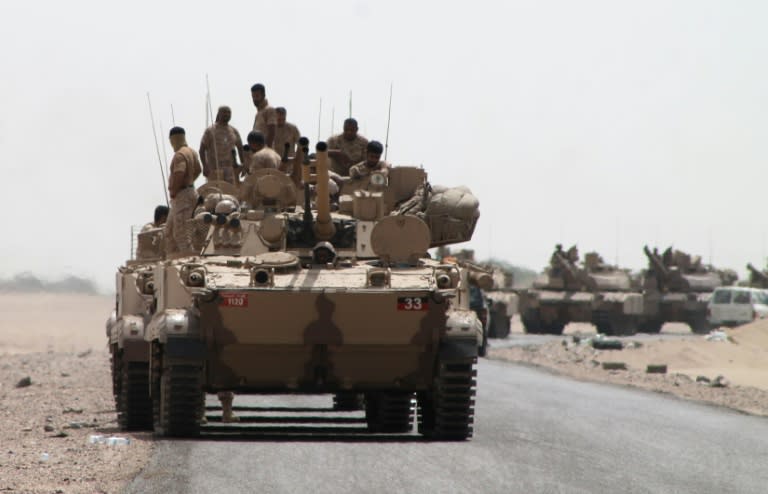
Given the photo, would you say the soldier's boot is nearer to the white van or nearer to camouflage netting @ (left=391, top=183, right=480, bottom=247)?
camouflage netting @ (left=391, top=183, right=480, bottom=247)

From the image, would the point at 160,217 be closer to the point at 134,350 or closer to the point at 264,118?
the point at 264,118

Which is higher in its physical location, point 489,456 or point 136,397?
point 136,397

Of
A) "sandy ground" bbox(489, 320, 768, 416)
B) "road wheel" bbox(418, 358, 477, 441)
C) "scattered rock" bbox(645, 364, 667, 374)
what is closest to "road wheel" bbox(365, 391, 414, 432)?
"road wheel" bbox(418, 358, 477, 441)

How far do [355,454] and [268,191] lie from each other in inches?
182

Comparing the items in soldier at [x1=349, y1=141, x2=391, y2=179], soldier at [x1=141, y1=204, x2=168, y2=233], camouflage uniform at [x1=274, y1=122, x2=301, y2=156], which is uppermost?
camouflage uniform at [x1=274, y1=122, x2=301, y2=156]

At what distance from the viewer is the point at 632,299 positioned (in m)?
52.8

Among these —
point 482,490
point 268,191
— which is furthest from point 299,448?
point 268,191

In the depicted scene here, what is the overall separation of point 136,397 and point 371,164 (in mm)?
4041

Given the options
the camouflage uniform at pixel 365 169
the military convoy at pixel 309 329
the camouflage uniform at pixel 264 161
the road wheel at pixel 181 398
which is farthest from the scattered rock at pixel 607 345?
the road wheel at pixel 181 398

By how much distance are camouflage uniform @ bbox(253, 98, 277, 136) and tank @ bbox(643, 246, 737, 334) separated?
35.4 meters

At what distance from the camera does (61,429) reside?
1795 cm

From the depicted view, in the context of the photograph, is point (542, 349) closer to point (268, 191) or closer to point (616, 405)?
point (616, 405)

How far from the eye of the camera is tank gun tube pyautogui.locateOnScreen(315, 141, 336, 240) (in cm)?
1653

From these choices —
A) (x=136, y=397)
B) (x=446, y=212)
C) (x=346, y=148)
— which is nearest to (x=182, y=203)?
(x=136, y=397)
